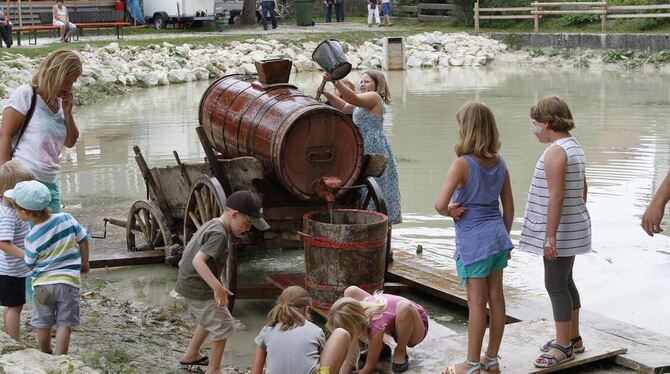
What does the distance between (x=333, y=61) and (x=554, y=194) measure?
258 cm

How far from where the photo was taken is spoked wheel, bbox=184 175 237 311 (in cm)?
711

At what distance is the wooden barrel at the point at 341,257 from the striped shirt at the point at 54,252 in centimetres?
177

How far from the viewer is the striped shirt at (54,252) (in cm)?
532

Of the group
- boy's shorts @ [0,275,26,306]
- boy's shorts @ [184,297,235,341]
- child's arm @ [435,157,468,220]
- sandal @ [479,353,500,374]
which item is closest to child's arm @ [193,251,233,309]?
boy's shorts @ [184,297,235,341]

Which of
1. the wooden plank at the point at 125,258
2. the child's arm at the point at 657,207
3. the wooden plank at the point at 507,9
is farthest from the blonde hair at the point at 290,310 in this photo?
the wooden plank at the point at 507,9

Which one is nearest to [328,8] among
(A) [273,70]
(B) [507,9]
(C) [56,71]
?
(B) [507,9]

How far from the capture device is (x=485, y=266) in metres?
5.38

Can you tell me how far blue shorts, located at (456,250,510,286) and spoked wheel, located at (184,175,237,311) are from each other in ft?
6.54

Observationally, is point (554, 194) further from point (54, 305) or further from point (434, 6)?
point (434, 6)

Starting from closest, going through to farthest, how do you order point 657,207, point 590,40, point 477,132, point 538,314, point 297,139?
point 657,207, point 477,132, point 538,314, point 297,139, point 590,40

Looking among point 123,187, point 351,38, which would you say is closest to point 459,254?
point 123,187

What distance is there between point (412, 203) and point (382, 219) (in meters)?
4.38

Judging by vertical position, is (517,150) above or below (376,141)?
below

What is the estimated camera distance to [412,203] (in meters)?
11.2
